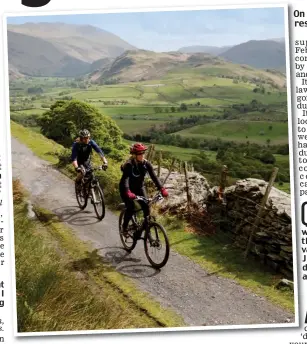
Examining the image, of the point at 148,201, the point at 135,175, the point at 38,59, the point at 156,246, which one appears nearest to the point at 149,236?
the point at 156,246

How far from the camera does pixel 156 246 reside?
9.27 meters

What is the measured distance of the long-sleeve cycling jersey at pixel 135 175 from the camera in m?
8.71

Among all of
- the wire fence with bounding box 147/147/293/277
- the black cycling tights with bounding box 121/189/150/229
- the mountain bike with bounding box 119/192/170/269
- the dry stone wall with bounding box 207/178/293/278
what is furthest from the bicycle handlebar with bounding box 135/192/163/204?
A: the dry stone wall with bounding box 207/178/293/278

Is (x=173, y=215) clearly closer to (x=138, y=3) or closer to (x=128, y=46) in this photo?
(x=128, y=46)

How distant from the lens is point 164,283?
904 centimetres

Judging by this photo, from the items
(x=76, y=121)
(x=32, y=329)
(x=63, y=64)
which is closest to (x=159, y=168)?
(x=76, y=121)

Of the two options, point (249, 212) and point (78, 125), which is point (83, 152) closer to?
point (78, 125)

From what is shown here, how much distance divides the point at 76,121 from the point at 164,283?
12.1ft

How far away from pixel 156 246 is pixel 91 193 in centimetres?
224

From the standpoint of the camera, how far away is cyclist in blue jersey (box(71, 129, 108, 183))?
9891 mm

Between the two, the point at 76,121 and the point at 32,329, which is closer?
the point at 32,329

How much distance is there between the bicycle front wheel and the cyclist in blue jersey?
1.73m

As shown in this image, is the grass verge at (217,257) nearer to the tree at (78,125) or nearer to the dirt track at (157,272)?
the dirt track at (157,272)

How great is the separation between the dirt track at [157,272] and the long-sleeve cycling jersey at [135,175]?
4.81ft
